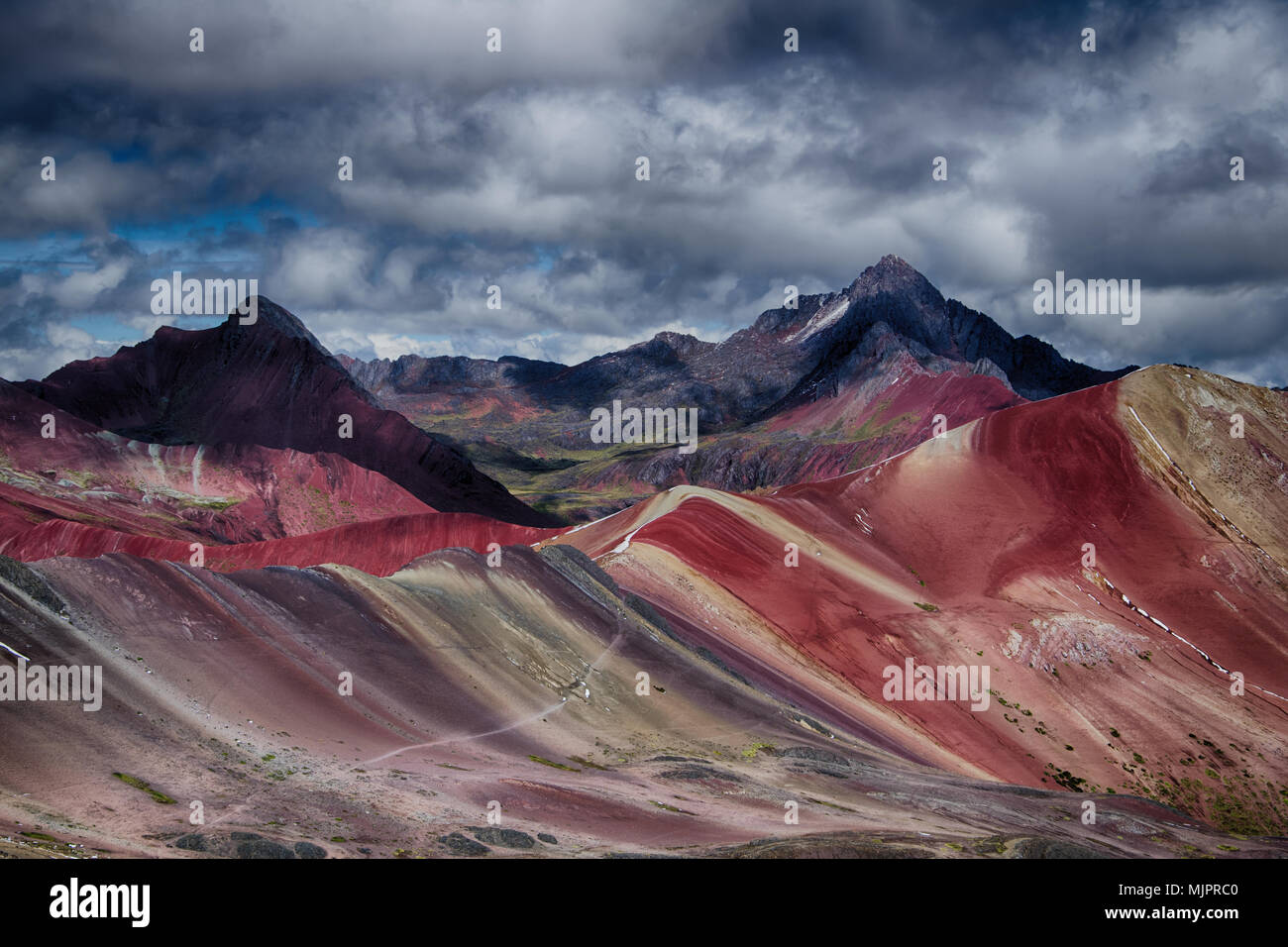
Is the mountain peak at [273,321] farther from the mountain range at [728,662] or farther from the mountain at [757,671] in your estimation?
the mountain at [757,671]

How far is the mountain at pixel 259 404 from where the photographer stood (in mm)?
134750

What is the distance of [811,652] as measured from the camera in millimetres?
47312

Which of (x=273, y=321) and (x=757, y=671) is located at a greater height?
(x=273, y=321)

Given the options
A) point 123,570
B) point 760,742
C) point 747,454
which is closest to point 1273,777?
point 760,742

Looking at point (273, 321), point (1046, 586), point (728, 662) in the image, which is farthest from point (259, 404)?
point (728, 662)

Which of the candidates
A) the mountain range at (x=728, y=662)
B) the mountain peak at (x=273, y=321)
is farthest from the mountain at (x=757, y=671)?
the mountain peak at (x=273, y=321)

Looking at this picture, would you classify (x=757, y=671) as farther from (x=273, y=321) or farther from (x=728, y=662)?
(x=273, y=321)

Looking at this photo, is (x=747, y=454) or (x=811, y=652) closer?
(x=811, y=652)

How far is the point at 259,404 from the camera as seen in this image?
137 meters

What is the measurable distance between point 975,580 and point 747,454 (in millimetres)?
125089

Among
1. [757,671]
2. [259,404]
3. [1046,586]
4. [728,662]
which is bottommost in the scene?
[757,671]

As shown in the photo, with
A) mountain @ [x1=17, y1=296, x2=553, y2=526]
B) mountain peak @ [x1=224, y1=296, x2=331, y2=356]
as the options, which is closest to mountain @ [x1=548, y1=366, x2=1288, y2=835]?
mountain @ [x1=17, y1=296, x2=553, y2=526]

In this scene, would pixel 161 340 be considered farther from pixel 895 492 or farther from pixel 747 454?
pixel 895 492

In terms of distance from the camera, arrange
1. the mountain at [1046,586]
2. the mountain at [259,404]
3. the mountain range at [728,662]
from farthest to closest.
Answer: the mountain at [259,404] < the mountain at [1046,586] < the mountain range at [728,662]
